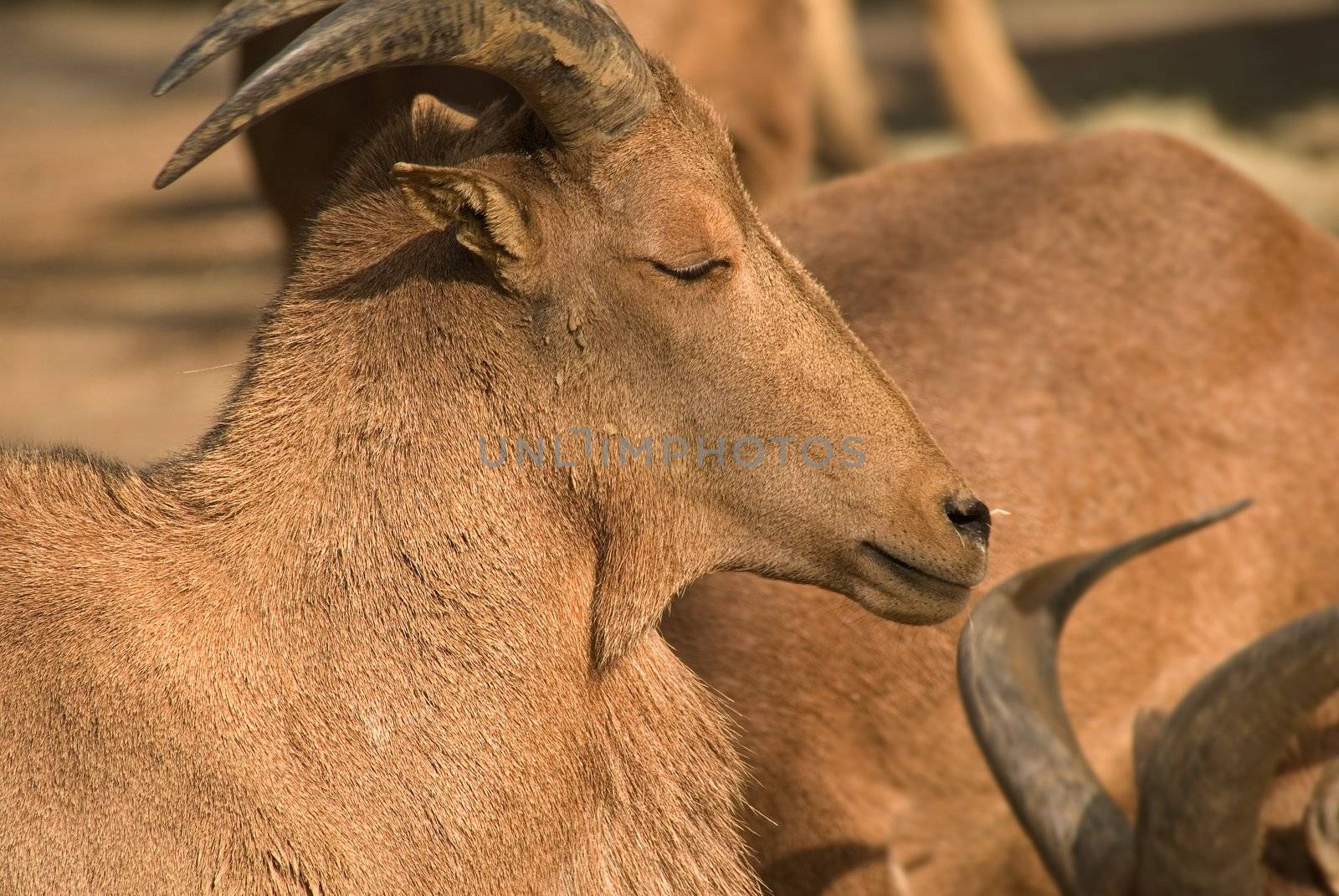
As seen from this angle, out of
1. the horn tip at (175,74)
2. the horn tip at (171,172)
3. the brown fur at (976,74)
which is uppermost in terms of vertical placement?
the horn tip at (175,74)

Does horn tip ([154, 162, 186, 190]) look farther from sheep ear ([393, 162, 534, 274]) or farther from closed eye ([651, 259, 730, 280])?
closed eye ([651, 259, 730, 280])

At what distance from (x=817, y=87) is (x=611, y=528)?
7.42 meters

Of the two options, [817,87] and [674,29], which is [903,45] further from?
[674,29]

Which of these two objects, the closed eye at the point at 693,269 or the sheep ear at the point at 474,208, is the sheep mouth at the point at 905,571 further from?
the sheep ear at the point at 474,208

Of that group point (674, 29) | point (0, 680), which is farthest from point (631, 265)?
point (674, 29)

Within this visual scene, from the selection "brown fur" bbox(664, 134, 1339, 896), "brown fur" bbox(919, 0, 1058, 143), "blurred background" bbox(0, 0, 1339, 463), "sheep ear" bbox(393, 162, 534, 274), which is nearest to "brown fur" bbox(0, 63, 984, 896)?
"sheep ear" bbox(393, 162, 534, 274)

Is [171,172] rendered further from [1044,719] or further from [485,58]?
[1044,719]

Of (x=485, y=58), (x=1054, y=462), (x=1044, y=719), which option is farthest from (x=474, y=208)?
(x=1054, y=462)

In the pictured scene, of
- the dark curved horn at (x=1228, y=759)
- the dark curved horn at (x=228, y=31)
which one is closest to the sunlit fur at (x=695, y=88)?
the dark curved horn at (x=228, y=31)

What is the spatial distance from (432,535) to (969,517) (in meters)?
0.95

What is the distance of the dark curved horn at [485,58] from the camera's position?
90.9 inches

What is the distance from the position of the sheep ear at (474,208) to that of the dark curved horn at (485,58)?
0.16m

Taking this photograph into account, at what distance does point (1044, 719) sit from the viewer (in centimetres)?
304

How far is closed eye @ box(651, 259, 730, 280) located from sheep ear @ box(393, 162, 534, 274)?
227 millimetres
